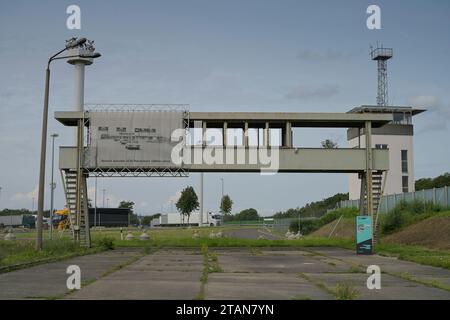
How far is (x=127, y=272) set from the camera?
20047 millimetres

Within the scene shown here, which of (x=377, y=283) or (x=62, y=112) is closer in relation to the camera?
(x=377, y=283)

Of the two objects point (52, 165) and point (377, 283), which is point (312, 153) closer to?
point (377, 283)

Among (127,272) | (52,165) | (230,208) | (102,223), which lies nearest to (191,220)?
(230,208)

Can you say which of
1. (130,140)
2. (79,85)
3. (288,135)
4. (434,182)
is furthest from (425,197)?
(434,182)

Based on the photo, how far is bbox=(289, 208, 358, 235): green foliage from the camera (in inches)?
2461

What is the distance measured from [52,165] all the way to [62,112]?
60.4 ft

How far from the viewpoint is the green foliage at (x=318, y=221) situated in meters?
62.5

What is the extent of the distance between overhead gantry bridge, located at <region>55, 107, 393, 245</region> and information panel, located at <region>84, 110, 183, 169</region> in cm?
51

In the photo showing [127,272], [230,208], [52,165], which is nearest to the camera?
[127,272]

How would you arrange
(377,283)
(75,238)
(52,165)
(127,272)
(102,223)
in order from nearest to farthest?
1. (377,283)
2. (127,272)
3. (75,238)
4. (52,165)
5. (102,223)

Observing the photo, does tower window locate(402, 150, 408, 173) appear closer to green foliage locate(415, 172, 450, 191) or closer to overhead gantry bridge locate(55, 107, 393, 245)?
green foliage locate(415, 172, 450, 191)

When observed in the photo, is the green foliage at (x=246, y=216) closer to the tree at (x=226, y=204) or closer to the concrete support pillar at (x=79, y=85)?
the tree at (x=226, y=204)

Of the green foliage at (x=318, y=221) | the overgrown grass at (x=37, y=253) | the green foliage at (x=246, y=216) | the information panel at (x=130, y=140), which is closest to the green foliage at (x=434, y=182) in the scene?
the green foliage at (x=318, y=221)

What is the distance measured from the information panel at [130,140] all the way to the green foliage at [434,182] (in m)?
64.9
